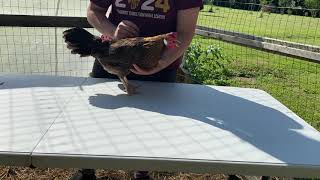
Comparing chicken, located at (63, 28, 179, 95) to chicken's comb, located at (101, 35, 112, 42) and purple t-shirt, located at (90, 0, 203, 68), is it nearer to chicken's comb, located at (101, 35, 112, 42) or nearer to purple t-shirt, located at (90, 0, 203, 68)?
chicken's comb, located at (101, 35, 112, 42)

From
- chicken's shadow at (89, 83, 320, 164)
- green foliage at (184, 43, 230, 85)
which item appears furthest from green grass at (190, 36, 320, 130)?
chicken's shadow at (89, 83, 320, 164)

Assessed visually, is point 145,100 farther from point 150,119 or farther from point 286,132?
point 286,132

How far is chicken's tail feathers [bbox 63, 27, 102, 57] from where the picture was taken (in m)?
2.01

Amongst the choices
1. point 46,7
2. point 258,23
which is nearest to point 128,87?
point 46,7

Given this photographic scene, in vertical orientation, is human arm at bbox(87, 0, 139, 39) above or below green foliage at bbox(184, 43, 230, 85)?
above

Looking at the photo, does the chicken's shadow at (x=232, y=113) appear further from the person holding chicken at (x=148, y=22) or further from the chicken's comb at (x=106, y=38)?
the chicken's comb at (x=106, y=38)

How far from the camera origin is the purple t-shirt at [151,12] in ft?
6.95

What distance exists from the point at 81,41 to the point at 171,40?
Answer: 42cm

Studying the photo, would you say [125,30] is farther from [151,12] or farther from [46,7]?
[46,7]

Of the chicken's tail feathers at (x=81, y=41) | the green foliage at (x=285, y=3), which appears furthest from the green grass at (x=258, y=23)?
the chicken's tail feathers at (x=81, y=41)

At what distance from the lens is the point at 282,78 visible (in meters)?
6.35

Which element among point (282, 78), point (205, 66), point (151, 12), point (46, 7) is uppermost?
point (151, 12)

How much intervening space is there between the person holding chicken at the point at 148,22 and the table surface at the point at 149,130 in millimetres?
167

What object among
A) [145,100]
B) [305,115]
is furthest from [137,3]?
[305,115]
